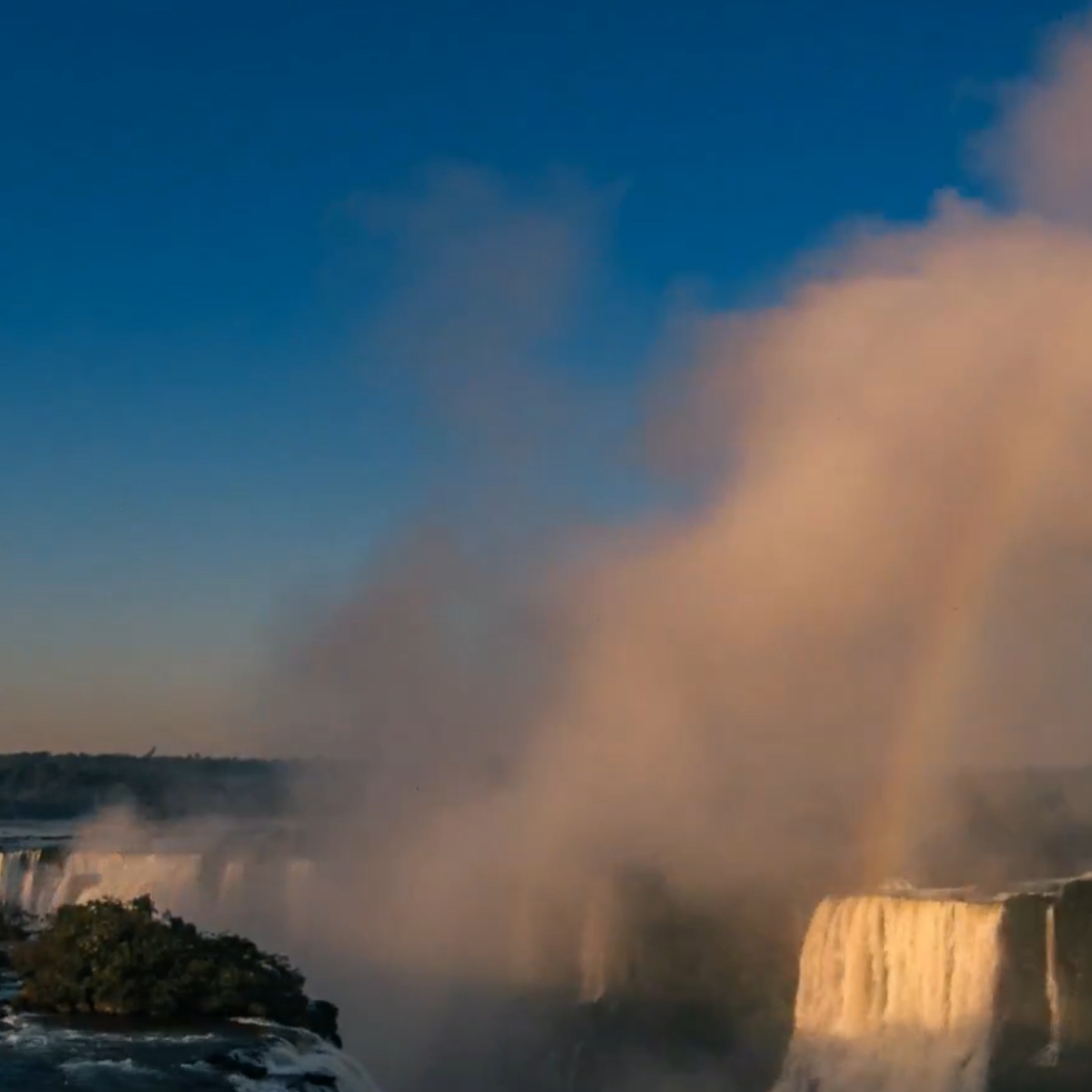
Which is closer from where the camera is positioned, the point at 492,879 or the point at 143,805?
the point at 492,879

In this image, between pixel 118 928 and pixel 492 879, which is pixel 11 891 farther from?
pixel 118 928

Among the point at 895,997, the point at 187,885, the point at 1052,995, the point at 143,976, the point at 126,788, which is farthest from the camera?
the point at 126,788

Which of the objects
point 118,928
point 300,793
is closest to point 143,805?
point 300,793

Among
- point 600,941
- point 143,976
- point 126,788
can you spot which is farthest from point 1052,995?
point 126,788

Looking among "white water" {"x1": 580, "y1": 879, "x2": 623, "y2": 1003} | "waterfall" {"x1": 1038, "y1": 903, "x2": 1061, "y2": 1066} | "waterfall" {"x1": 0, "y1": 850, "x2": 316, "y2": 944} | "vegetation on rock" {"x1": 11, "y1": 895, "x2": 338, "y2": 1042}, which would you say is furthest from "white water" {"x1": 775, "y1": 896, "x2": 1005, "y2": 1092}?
"waterfall" {"x1": 0, "y1": 850, "x2": 316, "y2": 944}

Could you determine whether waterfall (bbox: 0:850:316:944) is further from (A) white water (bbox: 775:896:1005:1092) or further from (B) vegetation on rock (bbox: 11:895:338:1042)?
(B) vegetation on rock (bbox: 11:895:338:1042)

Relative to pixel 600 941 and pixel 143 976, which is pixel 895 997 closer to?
pixel 600 941
